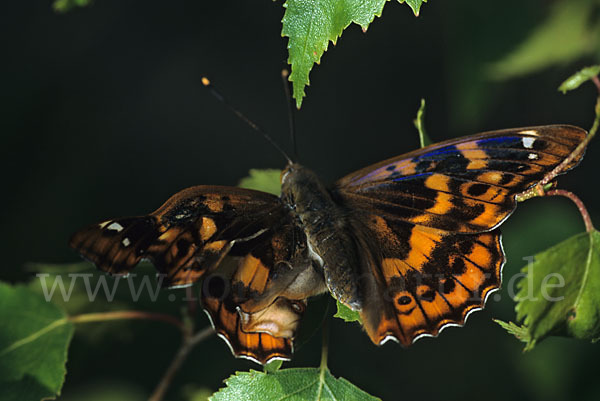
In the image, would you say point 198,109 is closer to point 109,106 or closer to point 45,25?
point 109,106

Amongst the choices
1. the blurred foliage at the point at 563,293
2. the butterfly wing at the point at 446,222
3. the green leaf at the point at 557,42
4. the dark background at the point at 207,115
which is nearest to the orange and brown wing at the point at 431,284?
the butterfly wing at the point at 446,222

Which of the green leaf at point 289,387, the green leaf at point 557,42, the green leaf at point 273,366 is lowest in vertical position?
the green leaf at point 289,387

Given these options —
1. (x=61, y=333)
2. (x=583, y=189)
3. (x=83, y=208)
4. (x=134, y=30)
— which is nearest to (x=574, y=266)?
(x=61, y=333)

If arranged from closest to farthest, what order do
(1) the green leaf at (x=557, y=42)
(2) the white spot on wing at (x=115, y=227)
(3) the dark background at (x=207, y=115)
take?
(2) the white spot on wing at (x=115, y=227) → (1) the green leaf at (x=557, y=42) → (3) the dark background at (x=207, y=115)

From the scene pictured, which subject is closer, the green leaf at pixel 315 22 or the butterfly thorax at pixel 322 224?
the green leaf at pixel 315 22

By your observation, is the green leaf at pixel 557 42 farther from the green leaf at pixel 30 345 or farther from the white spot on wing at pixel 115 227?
the green leaf at pixel 30 345

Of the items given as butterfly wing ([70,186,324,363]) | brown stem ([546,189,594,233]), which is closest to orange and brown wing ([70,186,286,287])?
butterfly wing ([70,186,324,363])
